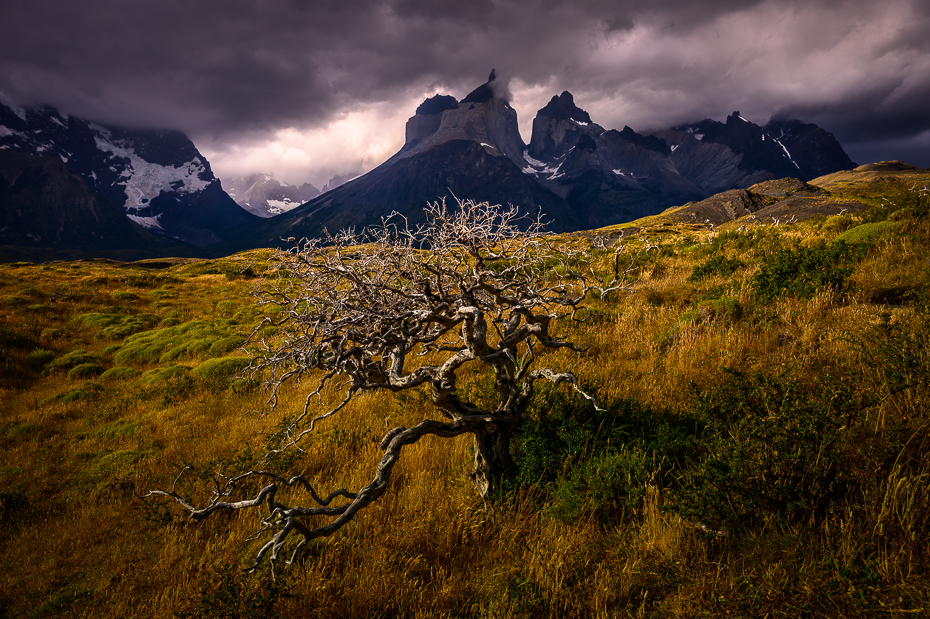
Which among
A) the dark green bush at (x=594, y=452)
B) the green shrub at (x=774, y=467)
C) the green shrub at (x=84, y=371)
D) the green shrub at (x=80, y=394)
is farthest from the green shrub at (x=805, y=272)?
the green shrub at (x=84, y=371)

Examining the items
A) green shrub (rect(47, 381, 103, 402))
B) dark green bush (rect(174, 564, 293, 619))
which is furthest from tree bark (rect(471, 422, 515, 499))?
green shrub (rect(47, 381, 103, 402))

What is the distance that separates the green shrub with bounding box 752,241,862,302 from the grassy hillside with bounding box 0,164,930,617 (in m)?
0.05

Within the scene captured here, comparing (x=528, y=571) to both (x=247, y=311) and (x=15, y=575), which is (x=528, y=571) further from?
(x=247, y=311)

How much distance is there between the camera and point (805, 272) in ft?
24.2

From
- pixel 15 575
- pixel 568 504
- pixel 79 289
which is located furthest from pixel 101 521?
pixel 79 289

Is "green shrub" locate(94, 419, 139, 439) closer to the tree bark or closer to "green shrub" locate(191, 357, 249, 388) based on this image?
"green shrub" locate(191, 357, 249, 388)

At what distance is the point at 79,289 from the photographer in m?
24.3

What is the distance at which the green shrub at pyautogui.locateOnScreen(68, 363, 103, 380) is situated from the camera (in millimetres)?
10820

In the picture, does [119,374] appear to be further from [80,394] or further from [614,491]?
[614,491]

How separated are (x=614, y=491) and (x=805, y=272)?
23.2 ft

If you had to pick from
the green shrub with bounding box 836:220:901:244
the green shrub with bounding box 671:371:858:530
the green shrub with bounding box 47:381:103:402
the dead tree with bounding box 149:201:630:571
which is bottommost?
the green shrub with bounding box 47:381:103:402

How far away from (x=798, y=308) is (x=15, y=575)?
36.5 feet

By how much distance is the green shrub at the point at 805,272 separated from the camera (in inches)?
272

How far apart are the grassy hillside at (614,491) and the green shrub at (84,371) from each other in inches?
146
